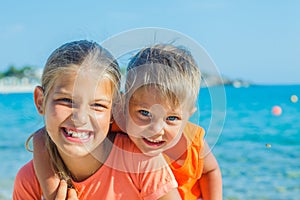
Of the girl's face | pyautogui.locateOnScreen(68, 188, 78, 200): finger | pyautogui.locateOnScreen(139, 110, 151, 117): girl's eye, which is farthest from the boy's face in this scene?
pyautogui.locateOnScreen(68, 188, 78, 200): finger

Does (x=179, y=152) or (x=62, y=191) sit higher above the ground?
(x=179, y=152)

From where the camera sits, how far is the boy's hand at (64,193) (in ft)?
7.30

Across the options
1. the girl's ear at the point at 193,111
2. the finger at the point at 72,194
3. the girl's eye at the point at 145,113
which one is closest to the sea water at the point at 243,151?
the girl's ear at the point at 193,111

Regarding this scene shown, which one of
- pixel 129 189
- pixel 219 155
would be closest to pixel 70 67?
pixel 129 189

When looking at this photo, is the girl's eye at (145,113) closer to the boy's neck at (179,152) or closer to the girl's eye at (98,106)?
the girl's eye at (98,106)

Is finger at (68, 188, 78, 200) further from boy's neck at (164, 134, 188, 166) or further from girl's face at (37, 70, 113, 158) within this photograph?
boy's neck at (164, 134, 188, 166)

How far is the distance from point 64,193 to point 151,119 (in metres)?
0.47

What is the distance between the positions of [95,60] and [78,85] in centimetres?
12

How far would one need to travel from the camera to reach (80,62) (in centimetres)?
217

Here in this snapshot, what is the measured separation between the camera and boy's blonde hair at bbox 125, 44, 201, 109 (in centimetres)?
213

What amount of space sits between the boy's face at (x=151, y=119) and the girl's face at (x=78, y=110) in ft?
0.36

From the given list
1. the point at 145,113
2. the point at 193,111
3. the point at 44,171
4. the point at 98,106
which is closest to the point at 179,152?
the point at 193,111

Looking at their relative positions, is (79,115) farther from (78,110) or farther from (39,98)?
(39,98)

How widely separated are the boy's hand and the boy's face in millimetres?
344
